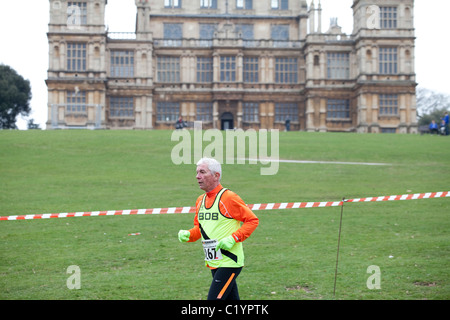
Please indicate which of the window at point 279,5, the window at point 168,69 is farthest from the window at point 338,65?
the window at point 168,69

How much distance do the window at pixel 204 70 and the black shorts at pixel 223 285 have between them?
55.1m

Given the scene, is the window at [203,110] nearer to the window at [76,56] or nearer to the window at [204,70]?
the window at [204,70]

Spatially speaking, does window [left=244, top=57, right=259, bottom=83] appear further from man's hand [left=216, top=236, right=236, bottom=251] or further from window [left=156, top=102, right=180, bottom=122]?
man's hand [left=216, top=236, right=236, bottom=251]

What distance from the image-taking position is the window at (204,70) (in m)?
61.1

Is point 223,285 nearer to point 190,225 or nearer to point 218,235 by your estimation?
point 218,235

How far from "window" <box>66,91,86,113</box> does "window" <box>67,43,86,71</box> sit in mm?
2601

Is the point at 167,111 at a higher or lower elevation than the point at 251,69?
lower

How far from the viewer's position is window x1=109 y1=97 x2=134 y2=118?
2351 inches

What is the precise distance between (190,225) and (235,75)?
46.8 meters

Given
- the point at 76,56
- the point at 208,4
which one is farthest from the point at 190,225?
the point at 208,4

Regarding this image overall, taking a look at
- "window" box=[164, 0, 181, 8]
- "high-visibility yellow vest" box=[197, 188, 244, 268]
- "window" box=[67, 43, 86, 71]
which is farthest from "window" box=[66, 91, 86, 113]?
"high-visibility yellow vest" box=[197, 188, 244, 268]

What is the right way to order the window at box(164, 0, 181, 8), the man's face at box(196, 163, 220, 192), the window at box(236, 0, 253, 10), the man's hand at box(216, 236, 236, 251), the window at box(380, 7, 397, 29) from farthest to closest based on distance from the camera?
the window at box(236, 0, 253, 10), the window at box(164, 0, 181, 8), the window at box(380, 7, 397, 29), the man's face at box(196, 163, 220, 192), the man's hand at box(216, 236, 236, 251)

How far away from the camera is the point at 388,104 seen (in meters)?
59.6

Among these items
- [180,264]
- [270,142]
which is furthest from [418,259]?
[270,142]
